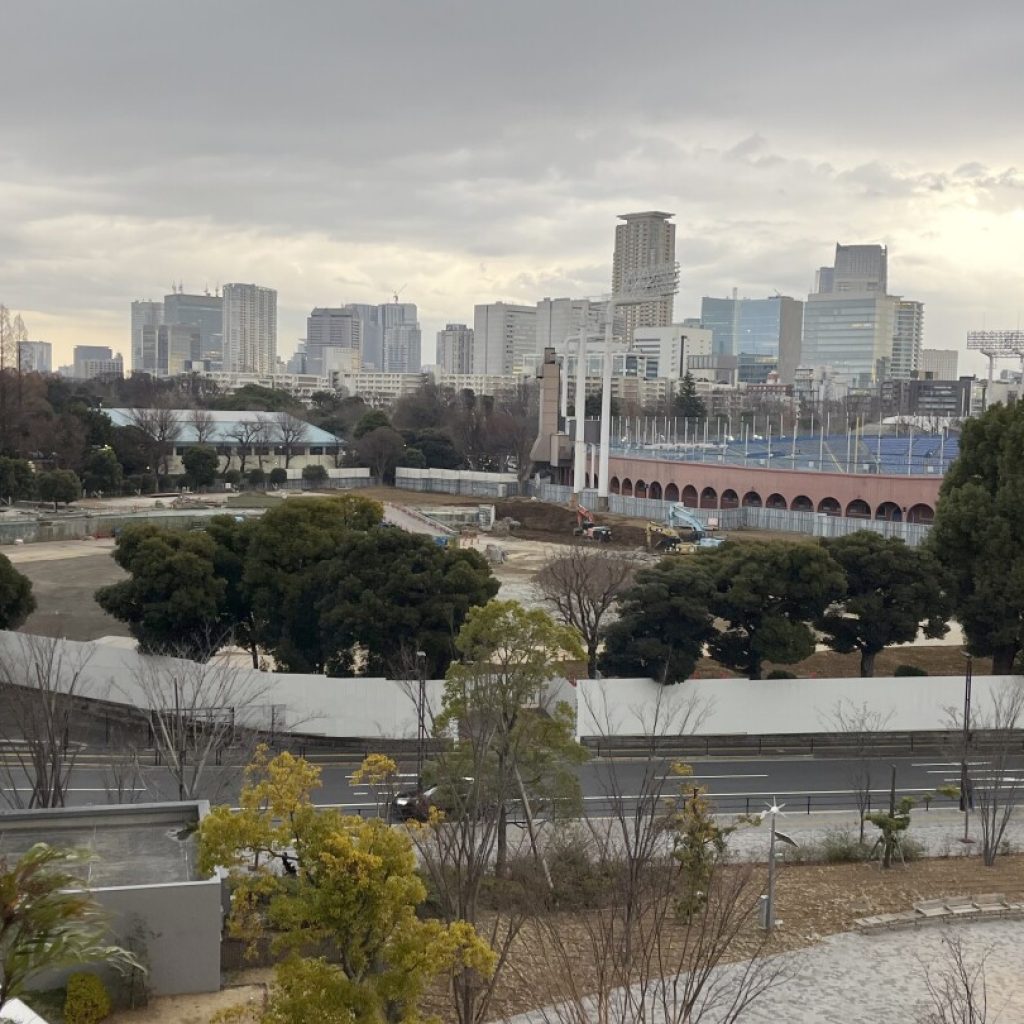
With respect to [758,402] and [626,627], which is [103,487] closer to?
[626,627]

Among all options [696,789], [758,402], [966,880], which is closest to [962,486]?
→ [966,880]

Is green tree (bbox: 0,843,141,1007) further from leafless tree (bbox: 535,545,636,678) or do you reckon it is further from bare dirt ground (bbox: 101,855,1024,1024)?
leafless tree (bbox: 535,545,636,678)

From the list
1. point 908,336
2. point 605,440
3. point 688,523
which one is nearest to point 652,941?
point 688,523

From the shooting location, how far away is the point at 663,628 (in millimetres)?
21594

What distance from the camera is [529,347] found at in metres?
194

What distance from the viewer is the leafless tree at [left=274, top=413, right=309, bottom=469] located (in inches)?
2709

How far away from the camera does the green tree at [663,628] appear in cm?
2130

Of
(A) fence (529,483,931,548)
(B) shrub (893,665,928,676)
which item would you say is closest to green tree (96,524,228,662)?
(B) shrub (893,665,928,676)

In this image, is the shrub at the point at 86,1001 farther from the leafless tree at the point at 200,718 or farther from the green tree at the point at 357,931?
the leafless tree at the point at 200,718

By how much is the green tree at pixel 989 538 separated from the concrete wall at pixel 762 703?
1346 mm

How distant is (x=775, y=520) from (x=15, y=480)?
31.0m

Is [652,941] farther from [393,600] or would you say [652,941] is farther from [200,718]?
[393,600]

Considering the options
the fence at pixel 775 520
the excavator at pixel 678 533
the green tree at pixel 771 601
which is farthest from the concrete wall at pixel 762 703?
the excavator at pixel 678 533

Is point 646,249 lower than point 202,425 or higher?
higher
